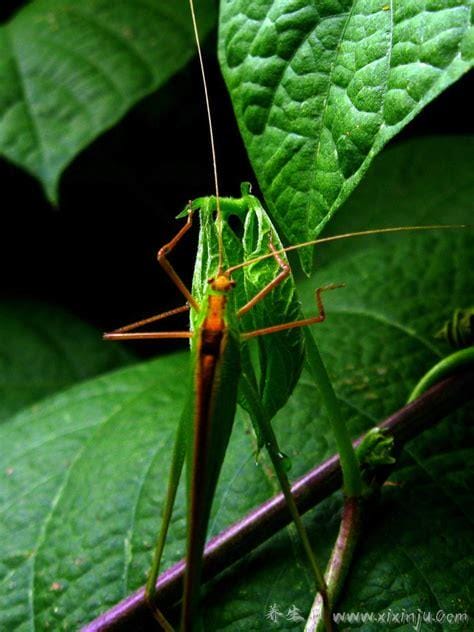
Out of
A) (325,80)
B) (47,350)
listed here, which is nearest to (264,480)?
(325,80)

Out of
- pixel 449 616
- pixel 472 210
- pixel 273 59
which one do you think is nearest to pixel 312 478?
pixel 449 616

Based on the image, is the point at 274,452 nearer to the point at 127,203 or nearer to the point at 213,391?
the point at 213,391

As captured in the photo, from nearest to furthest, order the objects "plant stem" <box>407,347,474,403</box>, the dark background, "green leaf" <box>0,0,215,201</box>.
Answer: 1. "plant stem" <box>407,347,474,403</box>
2. "green leaf" <box>0,0,215,201</box>
3. the dark background

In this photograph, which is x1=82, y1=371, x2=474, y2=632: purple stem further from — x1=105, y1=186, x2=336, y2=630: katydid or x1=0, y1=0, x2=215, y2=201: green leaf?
x1=0, y1=0, x2=215, y2=201: green leaf

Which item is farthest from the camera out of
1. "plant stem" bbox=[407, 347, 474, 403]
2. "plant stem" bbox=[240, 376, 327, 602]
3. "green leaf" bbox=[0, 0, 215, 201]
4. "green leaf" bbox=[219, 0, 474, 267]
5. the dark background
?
the dark background

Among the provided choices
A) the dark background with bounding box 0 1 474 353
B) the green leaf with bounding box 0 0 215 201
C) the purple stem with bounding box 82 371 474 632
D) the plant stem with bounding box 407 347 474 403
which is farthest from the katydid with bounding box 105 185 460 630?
the dark background with bounding box 0 1 474 353

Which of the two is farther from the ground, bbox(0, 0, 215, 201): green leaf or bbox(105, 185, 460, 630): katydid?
bbox(0, 0, 215, 201): green leaf

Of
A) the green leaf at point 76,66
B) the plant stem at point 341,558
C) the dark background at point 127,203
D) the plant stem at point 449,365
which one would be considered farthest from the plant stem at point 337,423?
the dark background at point 127,203
